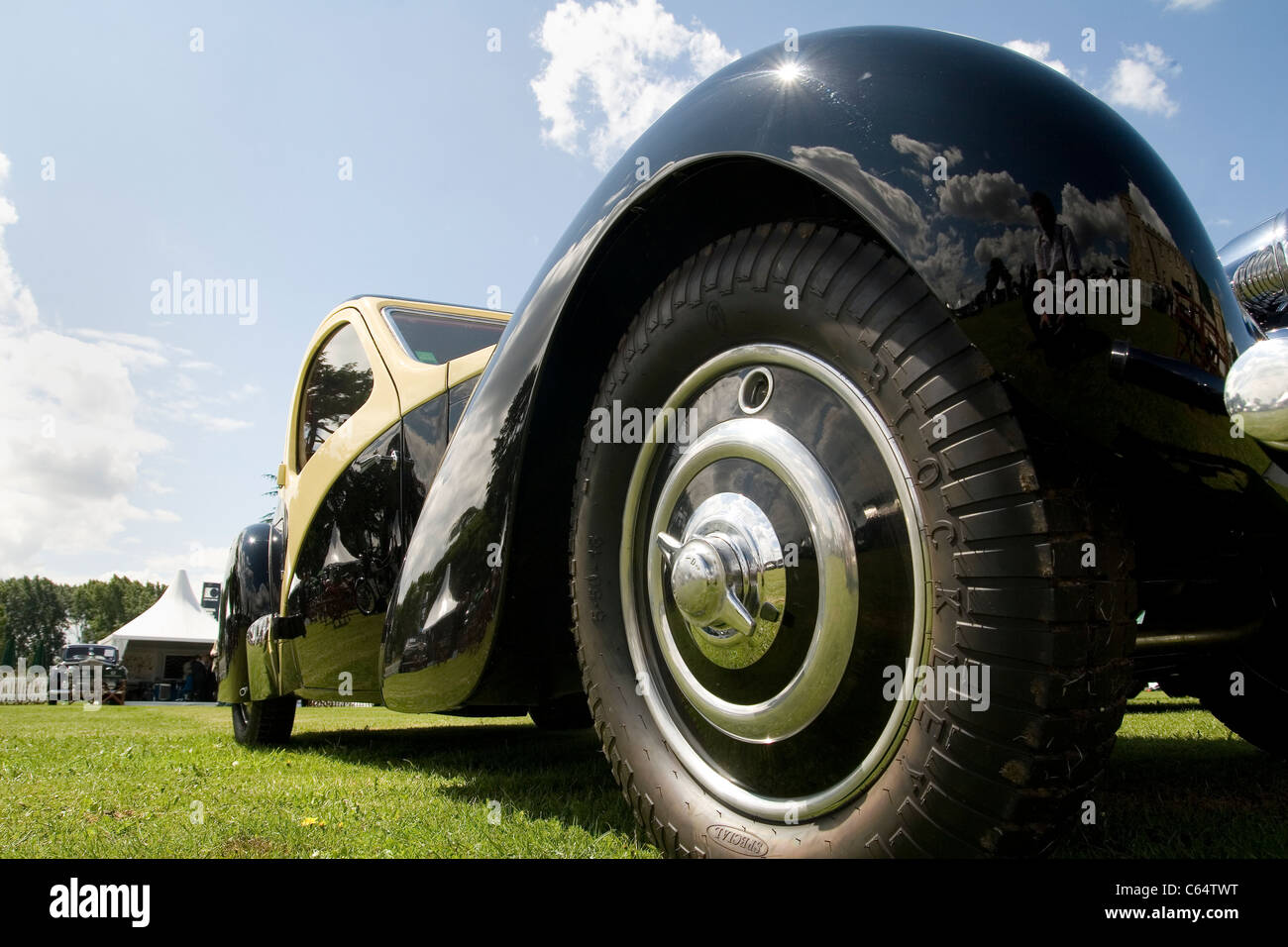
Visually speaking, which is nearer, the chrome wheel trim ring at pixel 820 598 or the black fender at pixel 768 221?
the black fender at pixel 768 221

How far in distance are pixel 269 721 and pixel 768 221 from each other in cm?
425

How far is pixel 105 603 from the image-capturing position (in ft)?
281

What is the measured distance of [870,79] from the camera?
145 cm

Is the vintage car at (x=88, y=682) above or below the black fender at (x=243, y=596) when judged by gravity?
below

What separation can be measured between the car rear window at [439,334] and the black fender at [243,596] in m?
1.44

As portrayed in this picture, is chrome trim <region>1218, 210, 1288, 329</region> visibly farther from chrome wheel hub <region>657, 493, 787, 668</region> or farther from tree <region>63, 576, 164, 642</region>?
tree <region>63, 576, 164, 642</region>

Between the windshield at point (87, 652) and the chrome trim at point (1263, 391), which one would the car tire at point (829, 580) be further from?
the windshield at point (87, 652)

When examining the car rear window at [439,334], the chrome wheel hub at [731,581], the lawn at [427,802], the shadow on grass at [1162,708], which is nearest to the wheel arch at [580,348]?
the lawn at [427,802]

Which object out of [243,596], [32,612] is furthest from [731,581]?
[32,612]

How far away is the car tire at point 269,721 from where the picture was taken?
15.3 ft

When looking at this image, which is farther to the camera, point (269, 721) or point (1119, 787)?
point (269, 721)

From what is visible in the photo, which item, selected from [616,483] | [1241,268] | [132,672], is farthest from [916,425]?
[132,672]

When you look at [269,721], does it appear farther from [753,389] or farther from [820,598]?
[820,598]
